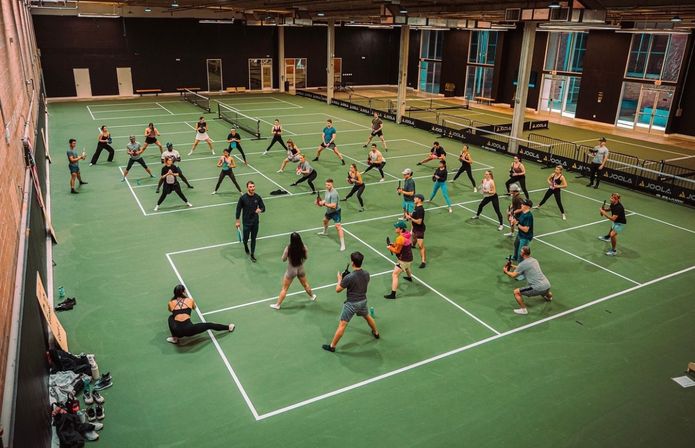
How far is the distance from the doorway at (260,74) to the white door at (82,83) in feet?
44.1

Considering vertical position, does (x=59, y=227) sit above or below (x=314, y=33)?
below

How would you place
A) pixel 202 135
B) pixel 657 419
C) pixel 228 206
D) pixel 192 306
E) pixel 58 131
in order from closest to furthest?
pixel 657 419 → pixel 192 306 → pixel 228 206 → pixel 202 135 → pixel 58 131

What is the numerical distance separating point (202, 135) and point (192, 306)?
1509 cm

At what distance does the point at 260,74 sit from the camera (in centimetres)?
4750

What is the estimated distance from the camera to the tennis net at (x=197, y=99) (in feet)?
117

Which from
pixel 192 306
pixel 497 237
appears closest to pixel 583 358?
pixel 497 237

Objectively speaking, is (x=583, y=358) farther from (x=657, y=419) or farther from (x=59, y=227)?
(x=59, y=227)

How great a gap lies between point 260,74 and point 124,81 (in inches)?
465

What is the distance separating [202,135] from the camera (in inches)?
905

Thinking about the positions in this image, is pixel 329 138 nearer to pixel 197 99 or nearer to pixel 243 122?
pixel 243 122

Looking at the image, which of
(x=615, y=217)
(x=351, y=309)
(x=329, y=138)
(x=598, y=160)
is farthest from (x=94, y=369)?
(x=598, y=160)

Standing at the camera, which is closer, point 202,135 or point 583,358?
point 583,358

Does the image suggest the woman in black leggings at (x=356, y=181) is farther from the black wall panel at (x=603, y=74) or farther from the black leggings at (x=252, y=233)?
the black wall panel at (x=603, y=74)

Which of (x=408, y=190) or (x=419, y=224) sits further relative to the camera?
(x=408, y=190)
